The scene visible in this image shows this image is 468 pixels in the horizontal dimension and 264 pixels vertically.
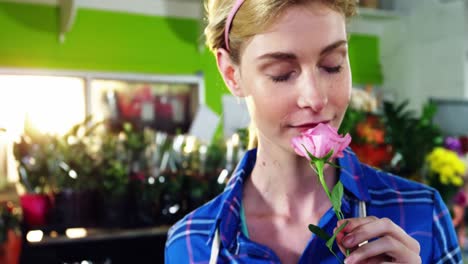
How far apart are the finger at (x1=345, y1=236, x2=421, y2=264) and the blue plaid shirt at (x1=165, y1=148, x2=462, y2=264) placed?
14 cm

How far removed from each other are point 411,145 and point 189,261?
97 cm

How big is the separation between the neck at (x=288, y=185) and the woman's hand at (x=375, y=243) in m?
0.19

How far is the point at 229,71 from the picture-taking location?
770mm

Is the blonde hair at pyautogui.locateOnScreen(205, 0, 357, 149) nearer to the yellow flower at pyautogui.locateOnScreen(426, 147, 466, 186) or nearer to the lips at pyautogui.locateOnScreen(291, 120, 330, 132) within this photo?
the lips at pyautogui.locateOnScreen(291, 120, 330, 132)

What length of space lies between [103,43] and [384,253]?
3.99 m

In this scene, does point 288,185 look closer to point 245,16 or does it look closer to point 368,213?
point 368,213

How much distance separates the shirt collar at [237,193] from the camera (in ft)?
2.39

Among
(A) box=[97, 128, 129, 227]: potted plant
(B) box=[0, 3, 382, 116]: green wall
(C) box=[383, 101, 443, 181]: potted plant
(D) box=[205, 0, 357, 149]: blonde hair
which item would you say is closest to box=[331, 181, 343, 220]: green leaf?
(D) box=[205, 0, 357, 149]: blonde hair

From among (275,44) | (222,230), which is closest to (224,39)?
(275,44)

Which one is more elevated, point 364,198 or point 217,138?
point 364,198

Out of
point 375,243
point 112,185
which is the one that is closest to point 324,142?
point 375,243

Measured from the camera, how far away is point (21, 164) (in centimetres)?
166

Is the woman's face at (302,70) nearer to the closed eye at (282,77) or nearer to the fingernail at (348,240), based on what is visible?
the closed eye at (282,77)

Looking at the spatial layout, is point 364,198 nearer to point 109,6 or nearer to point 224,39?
point 224,39
